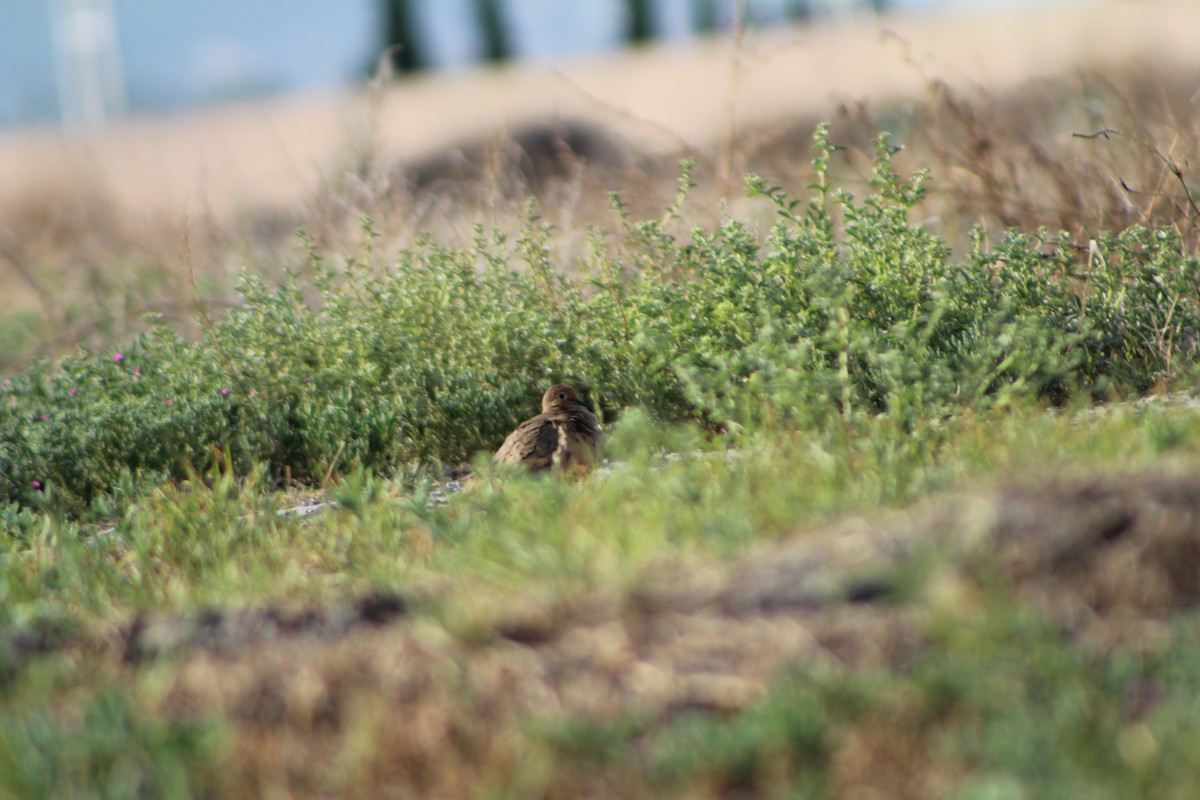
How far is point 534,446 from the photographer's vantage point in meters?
4.41

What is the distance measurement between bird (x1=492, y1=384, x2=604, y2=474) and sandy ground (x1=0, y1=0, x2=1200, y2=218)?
10.8 m

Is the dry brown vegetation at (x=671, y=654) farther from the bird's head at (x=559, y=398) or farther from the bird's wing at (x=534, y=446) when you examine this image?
the bird's head at (x=559, y=398)

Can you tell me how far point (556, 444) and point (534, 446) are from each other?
0.25ft

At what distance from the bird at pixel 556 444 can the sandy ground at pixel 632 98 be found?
1082 cm

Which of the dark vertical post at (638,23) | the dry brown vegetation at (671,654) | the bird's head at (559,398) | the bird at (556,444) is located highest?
the dark vertical post at (638,23)

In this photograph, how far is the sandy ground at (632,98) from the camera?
55.9ft

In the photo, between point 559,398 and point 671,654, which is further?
point 559,398

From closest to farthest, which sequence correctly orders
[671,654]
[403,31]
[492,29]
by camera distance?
[671,654], [403,31], [492,29]

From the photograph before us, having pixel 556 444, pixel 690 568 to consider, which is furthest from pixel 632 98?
pixel 690 568

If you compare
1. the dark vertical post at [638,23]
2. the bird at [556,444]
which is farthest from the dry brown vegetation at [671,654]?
the dark vertical post at [638,23]

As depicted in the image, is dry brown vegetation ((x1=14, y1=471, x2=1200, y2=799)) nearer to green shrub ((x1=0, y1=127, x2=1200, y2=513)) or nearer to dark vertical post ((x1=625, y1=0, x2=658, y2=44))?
green shrub ((x1=0, y1=127, x2=1200, y2=513))

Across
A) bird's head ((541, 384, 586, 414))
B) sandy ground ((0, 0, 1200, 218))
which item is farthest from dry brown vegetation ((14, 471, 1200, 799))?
sandy ground ((0, 0, 1200, 218))

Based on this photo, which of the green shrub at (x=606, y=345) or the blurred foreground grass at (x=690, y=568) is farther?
the green shrub at (x=606, y=345)

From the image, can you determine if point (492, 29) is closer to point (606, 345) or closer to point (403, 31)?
point (403, 31)
